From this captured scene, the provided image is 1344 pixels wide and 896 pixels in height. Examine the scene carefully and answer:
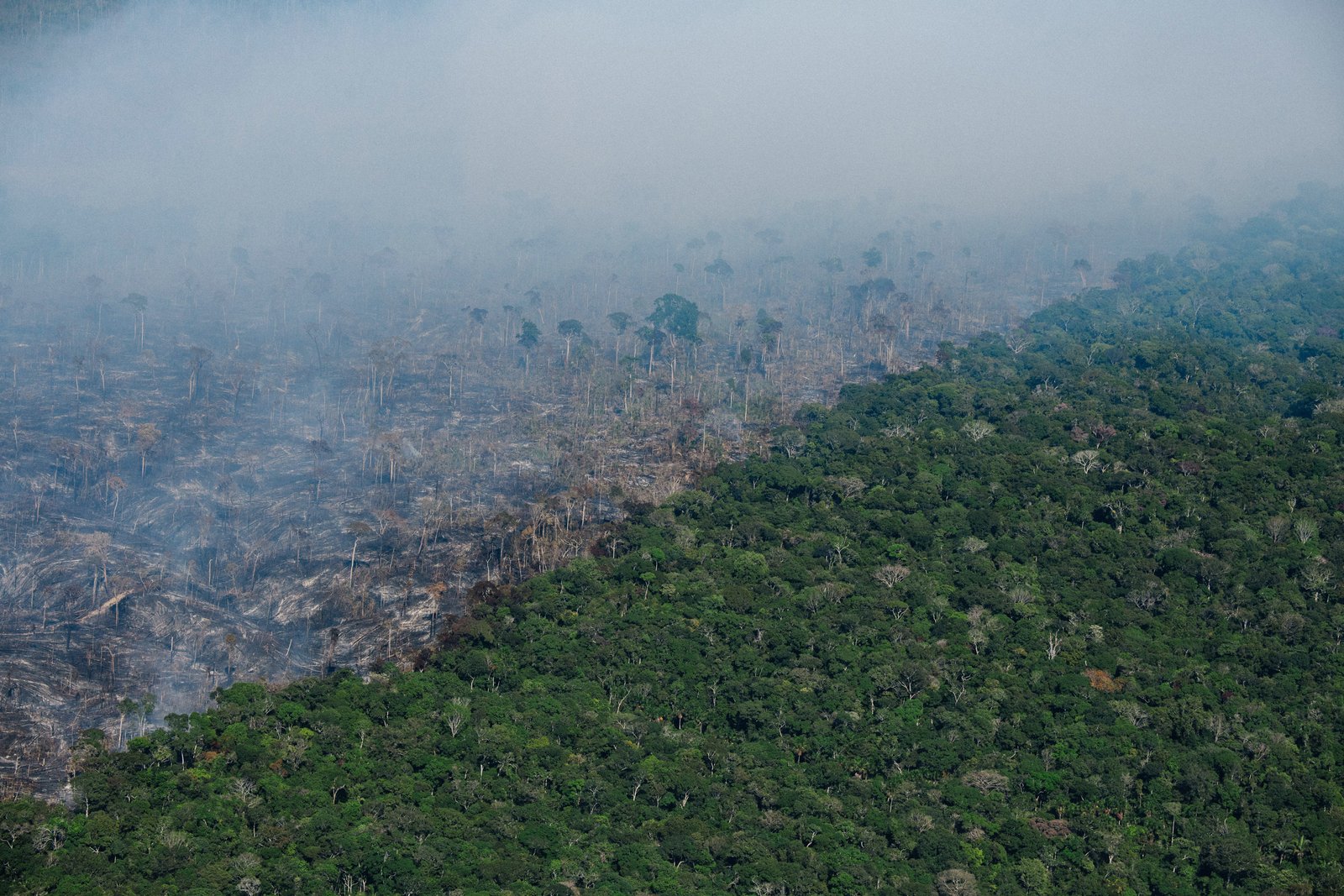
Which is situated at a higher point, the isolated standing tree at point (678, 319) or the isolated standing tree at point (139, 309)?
the isolated standing tree at point (139, 309)

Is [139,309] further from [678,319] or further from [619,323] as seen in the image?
[678,319]

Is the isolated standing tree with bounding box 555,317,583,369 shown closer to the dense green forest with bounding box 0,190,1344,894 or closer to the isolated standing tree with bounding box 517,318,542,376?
the isolated standing tree with bounding box 517,318,542,376

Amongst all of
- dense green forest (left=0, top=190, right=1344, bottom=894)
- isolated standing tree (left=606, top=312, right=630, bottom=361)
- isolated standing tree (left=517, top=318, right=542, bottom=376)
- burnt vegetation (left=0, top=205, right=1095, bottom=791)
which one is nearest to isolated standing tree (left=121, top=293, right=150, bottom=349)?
burnt vegetation (left=0, top=205, right=1095, bottom=791)

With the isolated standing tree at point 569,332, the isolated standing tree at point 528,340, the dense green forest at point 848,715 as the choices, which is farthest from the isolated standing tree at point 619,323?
the dense green forest at point 848,715

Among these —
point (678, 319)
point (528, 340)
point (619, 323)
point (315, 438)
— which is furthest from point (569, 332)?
point (315, 438)

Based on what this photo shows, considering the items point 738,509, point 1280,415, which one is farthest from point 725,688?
point 1280,415

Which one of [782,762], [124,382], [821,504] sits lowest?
[782,762]

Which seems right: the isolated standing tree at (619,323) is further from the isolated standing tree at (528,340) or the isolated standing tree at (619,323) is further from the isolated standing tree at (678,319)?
the isolated standing tree at (528,340)

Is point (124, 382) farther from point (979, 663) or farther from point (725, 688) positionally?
point (979, 663)
